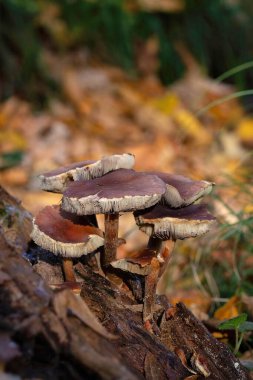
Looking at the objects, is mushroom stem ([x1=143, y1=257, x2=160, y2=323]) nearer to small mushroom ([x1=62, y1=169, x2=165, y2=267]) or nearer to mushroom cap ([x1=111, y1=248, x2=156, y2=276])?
mushroom cap ([x1=111, y1=248, x2=156, y2=276])

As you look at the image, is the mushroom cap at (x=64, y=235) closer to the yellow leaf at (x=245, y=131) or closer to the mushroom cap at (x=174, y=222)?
the mushroom cap at (x=174, y=222)

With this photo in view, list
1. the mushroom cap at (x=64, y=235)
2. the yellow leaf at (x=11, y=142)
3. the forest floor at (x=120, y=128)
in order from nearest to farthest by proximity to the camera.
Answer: the mushroom cap at (x=64, y=235) → the forest floor at (x=120, y=128) → the yellow leaf at (x=11, y=142)

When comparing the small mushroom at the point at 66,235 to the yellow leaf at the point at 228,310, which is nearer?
the small mushroom at the point at 66,235

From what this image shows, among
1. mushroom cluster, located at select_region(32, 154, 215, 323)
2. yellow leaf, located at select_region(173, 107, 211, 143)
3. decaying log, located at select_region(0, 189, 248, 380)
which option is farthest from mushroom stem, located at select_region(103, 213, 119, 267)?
yellow leaf, located at select_region(173, 107, 211, 143)

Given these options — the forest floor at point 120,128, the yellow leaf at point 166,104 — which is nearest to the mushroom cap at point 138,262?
the forest floor at point 120,128

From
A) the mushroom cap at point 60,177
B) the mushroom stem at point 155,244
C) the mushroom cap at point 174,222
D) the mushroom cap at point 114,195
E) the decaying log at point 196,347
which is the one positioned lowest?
the decaying log at point 196,347

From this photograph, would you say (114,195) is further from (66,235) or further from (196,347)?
(196,347)

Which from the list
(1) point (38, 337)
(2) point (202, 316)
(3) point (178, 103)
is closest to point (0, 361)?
(1) point (38, 337)
